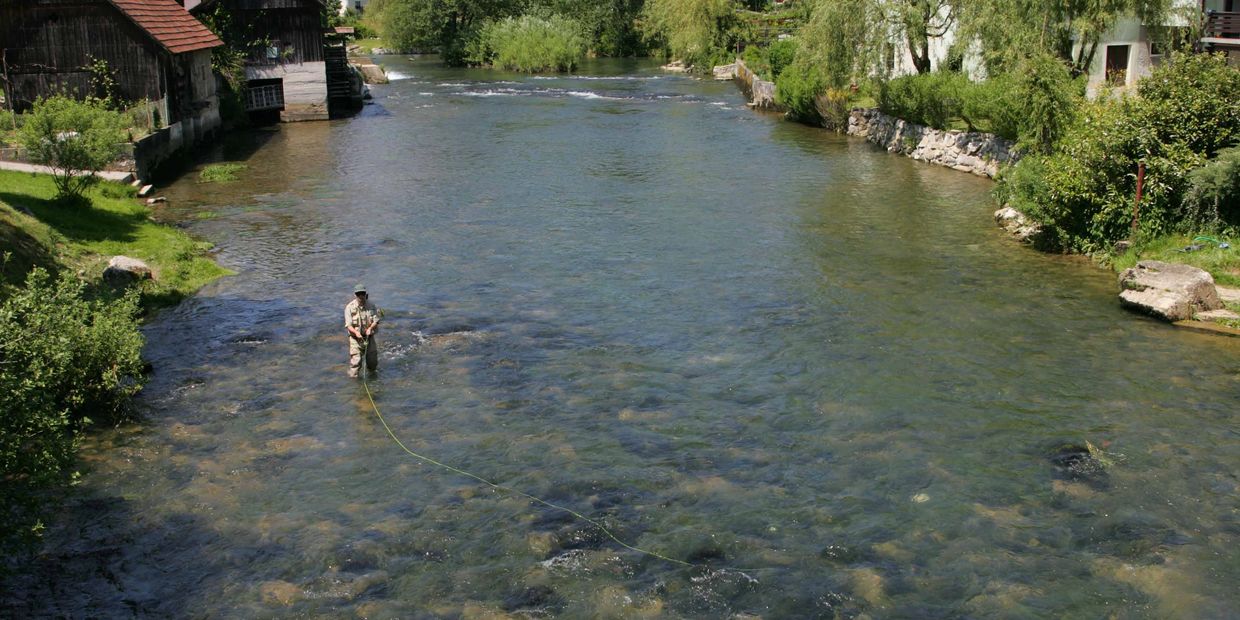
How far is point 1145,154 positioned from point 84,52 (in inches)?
1350

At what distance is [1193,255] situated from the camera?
23594mm

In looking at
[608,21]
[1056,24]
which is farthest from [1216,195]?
[608,21]

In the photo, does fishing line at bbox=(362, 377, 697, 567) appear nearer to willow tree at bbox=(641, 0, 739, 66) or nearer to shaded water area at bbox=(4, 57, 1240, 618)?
shaded water area at bbox=(4, 57, 1240, 618)

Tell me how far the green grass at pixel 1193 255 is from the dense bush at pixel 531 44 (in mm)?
64689

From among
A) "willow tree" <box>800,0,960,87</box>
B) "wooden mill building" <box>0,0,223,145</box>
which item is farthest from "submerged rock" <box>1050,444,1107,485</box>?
"wooden mill building" <box>0,0,223,145</box>

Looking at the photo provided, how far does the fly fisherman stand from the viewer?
18.1m

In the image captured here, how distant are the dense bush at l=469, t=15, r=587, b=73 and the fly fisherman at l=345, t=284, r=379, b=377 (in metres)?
69.2

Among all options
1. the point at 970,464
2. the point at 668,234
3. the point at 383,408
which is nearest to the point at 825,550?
the point at 970,464

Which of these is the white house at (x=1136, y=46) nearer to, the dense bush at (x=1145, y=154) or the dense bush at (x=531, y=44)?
the dense bush at (x=1145, y=154)

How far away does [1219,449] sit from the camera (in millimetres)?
16078

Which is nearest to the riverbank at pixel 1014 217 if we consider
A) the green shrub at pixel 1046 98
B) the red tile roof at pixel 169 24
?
the green shrub at pixel 1046 98

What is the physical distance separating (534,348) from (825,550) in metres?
8.57

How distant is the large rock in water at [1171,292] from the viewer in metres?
21.5

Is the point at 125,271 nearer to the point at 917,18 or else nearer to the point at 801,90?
the point at 917,18
